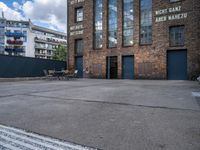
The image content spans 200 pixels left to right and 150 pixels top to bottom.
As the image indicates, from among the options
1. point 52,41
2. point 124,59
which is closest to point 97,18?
point 124,59

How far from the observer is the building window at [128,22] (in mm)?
21989

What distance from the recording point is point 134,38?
2148cm

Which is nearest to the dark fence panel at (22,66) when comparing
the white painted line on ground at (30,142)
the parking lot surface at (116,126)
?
the parking lot surface at (116,126)

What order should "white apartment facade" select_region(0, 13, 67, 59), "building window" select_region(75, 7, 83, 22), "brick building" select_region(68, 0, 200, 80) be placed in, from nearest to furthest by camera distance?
"brick building" select_region(68, 0, 200, 80) → "building window" select_region(75, 7, 83, 22) → "white apartment facade" select_region(0, 13, 67, 59)

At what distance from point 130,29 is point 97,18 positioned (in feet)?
16.7

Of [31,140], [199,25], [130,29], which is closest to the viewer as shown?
[31,140]

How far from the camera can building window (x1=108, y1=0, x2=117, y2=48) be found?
23.2 m

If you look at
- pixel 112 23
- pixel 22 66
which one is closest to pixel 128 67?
pixel 112 23

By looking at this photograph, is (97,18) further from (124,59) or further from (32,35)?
(32,35)

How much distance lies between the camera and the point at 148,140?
115 inches

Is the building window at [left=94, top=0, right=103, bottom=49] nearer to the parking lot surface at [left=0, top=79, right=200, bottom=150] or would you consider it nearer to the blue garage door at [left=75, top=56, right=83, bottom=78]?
the blue garage door at [left=75, top=56, right=83, bottom=78]

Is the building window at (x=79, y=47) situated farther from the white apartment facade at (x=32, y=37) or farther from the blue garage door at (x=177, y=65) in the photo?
the white apartment facade at (x=32, y=37)

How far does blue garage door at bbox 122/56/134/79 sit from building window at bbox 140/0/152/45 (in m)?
2.39

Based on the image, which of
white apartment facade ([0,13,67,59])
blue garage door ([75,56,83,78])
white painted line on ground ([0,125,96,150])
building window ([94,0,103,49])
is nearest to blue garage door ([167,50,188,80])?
building window ([94,0,103,49])
